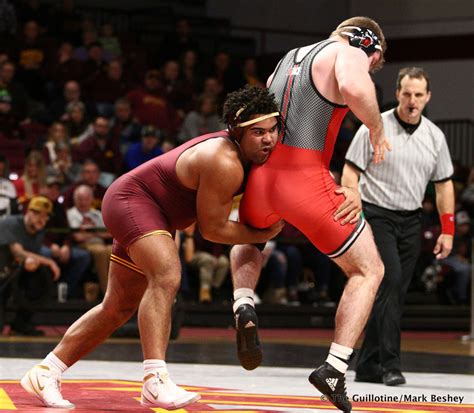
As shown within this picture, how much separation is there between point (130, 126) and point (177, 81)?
230 centimetres

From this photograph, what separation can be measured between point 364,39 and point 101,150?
701 centimetres

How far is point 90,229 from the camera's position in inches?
392

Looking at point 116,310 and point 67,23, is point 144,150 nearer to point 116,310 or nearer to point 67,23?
point 67,23

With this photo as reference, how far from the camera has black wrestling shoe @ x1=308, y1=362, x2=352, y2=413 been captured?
4230mm

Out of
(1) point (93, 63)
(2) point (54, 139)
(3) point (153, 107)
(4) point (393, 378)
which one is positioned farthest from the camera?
(1) point (93, 63)

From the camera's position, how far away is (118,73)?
13258 millimetres

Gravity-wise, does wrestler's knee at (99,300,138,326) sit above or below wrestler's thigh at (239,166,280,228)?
below

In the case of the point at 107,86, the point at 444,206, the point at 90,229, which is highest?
the point at 107,86

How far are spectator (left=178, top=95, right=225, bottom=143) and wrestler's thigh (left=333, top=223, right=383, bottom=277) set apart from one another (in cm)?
853

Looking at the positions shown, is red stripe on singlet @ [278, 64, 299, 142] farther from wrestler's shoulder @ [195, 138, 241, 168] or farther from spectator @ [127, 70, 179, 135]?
spectator @ [127, 70, 179, 135]

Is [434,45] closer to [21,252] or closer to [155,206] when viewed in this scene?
[21,252]

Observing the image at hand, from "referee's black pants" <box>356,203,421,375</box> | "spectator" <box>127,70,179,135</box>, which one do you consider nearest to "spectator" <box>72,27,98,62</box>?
"spectator" <box>127,70,179,135</box>

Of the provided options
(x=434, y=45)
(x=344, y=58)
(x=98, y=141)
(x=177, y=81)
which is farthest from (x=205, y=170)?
(x=434, y=45)

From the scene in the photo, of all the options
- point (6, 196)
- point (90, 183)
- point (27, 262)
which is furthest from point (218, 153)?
point (90, 183)
